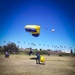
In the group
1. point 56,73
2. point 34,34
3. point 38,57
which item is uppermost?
point 34,34

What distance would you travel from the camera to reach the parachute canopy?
6.65 m

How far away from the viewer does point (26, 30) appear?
6691 mm

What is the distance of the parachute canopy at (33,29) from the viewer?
21.8 ft

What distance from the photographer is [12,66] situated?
6.98m

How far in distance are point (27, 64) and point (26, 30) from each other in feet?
3.42

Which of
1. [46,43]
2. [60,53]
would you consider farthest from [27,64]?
[60,53]

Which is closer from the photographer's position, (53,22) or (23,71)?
(23,71)

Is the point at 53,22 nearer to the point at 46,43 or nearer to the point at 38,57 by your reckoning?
the point at 46,43

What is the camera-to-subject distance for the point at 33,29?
670 cm

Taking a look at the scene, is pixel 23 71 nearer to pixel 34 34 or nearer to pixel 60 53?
pixel 34 34

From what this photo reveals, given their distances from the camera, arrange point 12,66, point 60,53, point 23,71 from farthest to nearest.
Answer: point 60,53 < point 12,66 < point 23,71

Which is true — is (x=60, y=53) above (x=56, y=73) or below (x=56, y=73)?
above

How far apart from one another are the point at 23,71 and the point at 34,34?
106 centimetres

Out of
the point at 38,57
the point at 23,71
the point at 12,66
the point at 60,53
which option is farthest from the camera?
the point at 60,53
